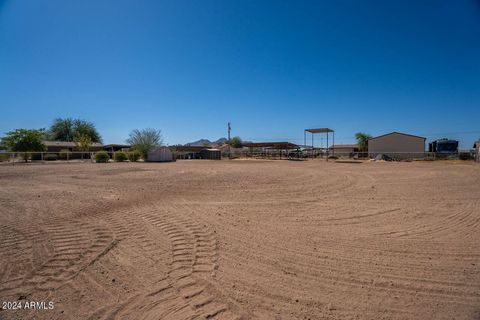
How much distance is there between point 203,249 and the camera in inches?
184

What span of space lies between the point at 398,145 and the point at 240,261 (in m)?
48.1

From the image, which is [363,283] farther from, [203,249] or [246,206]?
[246,206]

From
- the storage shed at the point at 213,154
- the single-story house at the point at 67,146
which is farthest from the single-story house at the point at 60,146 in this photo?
the storage shed at the point at 213,154

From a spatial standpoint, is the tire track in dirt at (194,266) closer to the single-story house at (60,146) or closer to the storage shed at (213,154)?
the storage shed at (213,154)

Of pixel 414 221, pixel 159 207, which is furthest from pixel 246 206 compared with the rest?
pixel 414 221

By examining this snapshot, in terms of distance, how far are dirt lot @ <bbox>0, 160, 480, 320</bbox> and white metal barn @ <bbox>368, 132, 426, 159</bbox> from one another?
39.7 metres

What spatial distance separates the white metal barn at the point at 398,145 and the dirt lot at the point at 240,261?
130ft

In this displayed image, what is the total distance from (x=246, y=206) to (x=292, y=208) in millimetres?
1446

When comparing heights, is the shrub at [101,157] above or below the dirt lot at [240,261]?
above

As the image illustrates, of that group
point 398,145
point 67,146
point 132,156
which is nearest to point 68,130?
point 67,146

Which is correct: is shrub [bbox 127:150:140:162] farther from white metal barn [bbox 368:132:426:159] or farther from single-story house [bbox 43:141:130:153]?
white metal barn [bbox 368:132:426:159]

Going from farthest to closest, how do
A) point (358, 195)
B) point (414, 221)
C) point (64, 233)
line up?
point (358, 195), point (414, 221), point (64, 233)

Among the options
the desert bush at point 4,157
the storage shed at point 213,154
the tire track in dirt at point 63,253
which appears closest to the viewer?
the tire track in dirt at point 63,253

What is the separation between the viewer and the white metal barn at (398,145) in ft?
140
